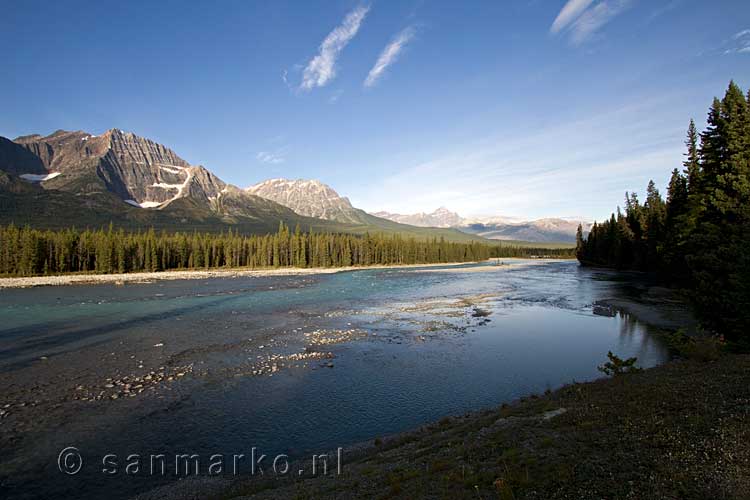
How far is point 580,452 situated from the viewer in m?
9.23

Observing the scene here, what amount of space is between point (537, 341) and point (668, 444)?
2279cm

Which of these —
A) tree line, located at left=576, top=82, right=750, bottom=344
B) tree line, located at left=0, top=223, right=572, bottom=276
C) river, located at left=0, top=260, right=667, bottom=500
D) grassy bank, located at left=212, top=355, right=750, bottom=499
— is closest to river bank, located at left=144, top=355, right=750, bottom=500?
grassy bank, located at left=212, top=355, right=750, bottom=499

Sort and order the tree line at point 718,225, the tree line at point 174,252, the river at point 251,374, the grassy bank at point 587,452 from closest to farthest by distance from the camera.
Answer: the grassy bank at point 587,452 < the river at point 251,374 < the tree line at point 718,225 < the tree line at point 174,252

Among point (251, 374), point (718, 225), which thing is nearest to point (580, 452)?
point (251, 374)

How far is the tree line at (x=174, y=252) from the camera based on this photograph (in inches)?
3927

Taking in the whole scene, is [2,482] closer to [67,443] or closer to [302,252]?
[67,443]

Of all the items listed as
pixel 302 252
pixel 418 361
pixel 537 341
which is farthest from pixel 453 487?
pixel 302 252

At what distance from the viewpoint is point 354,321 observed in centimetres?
3959

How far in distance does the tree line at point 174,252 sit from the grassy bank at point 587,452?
124 meters

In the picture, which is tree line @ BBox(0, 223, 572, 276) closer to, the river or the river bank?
the river

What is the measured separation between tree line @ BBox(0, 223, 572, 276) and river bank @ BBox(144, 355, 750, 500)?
12259cm

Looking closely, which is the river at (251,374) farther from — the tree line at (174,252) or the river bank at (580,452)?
the tree line at (174,252)

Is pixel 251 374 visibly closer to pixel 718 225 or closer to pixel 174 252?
pixel 718 225

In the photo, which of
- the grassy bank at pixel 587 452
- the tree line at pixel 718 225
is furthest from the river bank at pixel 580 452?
the tree line at pixel 718 225
